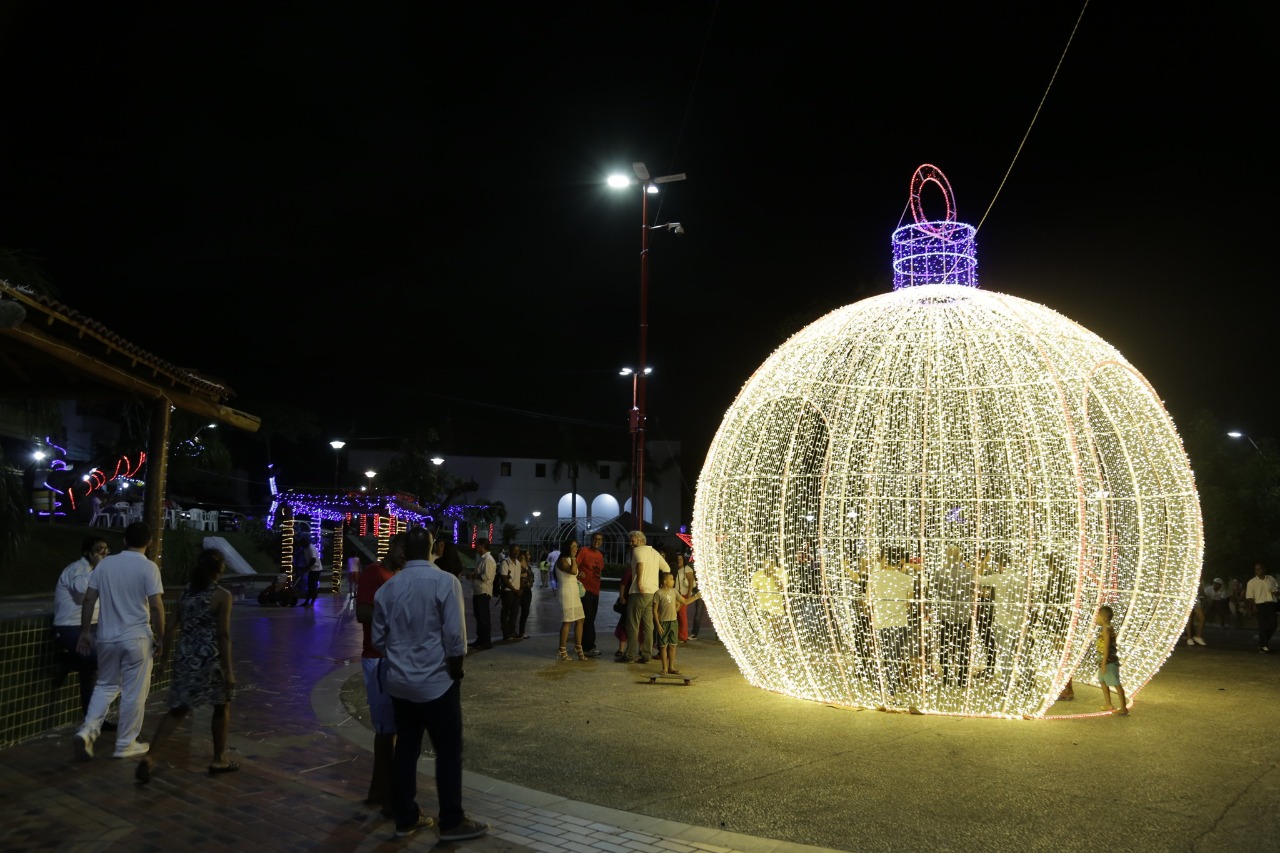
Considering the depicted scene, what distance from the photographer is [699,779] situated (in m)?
5.86

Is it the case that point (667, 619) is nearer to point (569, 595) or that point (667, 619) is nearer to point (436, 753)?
point (569, 595)

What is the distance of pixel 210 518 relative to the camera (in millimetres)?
40656

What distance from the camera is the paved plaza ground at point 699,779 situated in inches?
185

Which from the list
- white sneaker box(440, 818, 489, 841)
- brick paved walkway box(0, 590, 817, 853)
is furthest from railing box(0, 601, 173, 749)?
white sneaker box(440, 818, 489, 841)

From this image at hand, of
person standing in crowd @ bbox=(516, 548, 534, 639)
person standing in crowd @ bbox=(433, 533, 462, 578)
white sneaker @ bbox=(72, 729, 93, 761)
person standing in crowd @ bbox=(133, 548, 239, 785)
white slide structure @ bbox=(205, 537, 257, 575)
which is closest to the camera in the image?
person standing in crowd @ bbox=(133, 548, 239, 785)

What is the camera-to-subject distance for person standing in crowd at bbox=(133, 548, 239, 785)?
18.8 feet

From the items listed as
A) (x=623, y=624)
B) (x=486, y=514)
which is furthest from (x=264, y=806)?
(x=486, y=514)

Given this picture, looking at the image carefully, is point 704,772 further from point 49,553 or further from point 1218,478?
point 49,553

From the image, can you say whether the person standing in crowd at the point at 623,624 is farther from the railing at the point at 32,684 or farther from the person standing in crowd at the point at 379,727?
the person standing in crowd at the point at 379,727

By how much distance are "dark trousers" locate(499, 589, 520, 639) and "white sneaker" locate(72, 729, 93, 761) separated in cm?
811

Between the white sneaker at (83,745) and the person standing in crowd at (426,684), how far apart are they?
2708 millimetres

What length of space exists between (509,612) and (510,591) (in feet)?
1.05

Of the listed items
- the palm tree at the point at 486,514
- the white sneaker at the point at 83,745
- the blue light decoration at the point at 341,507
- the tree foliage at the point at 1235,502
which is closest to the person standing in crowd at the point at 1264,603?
the tree foliage at the point at 1235,502

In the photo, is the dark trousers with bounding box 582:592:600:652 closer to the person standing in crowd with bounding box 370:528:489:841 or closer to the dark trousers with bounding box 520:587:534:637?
the dark trousers with bounding box 520:587:534:637
